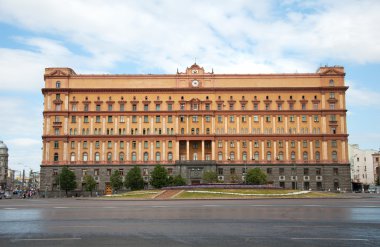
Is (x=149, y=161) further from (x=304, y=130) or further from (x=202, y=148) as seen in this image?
(x=304, y=130)

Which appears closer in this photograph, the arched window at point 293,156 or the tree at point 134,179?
the tree at point 134,179

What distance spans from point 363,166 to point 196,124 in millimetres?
88894

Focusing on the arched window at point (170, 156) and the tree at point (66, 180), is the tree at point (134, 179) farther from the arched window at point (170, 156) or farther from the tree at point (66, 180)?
the tree at point (66, 180)

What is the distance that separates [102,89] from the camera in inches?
4847

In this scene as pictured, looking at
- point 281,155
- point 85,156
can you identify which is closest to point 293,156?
point 281,155

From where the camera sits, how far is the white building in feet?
582

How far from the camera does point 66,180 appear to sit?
373ft

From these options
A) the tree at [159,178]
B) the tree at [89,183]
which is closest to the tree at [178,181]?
the tree at [159,178]

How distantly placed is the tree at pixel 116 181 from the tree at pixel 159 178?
9.41 m

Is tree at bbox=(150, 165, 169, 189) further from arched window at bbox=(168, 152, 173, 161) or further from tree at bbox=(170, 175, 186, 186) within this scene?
arched window at bbox=(168, 152, 173, 161)

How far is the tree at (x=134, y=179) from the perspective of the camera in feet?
371

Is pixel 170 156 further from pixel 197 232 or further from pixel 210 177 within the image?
pixel 197 232

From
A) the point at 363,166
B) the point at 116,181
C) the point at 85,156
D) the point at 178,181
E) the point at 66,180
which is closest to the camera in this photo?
the point at 178,181

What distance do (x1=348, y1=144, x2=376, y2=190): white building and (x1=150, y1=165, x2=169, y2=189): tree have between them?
9443cm
